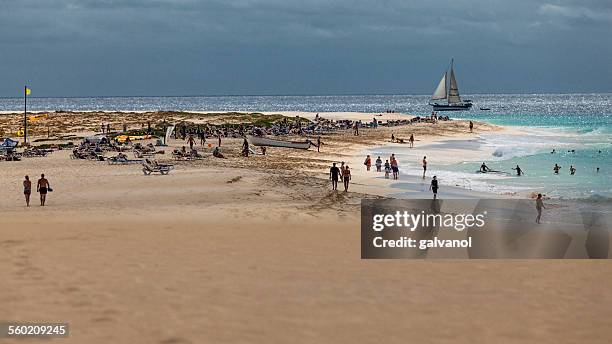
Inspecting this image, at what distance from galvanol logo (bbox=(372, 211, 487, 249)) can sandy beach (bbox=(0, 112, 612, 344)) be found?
787 millimetres

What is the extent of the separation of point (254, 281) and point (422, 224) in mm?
7663

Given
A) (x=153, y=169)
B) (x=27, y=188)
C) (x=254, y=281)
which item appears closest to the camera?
(x=254, y=281)

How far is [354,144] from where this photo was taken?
56188 mm

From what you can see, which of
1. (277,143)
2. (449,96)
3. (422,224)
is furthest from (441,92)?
(422,224)

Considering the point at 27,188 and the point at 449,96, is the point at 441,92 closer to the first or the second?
the point at 449,96

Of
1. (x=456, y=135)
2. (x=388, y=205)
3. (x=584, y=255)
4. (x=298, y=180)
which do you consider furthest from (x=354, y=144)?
(x=584, y=255)

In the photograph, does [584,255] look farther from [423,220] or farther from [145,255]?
[145,255]

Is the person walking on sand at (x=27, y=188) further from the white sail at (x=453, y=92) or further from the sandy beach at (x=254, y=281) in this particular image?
the white sail at (x=453, y=92)

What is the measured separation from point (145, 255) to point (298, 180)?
570 inches

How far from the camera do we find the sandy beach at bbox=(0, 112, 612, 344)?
10.7m

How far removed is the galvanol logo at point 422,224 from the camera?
16531mm

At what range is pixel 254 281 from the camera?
13078mm

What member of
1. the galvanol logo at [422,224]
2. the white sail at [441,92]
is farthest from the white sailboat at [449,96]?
the galvanol logo at [422,224]

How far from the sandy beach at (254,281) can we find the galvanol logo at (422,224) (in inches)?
31.0
